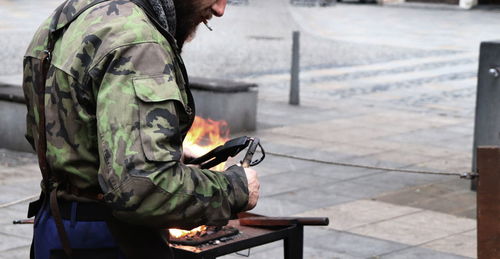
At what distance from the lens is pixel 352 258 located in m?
5.75

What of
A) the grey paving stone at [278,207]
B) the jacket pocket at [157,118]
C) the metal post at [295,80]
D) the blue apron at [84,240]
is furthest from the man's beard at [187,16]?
the metal post at [295,80]

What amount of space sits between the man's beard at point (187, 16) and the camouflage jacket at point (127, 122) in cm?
14

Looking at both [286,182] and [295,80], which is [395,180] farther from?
[295,80]

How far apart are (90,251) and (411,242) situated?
3895 millimetres

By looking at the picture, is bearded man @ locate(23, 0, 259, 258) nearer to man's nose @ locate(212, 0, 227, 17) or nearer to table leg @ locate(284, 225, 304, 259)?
man's nose @ locate(212, 0, 227, 17)

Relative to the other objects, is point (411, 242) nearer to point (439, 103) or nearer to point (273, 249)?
point (273, 249)

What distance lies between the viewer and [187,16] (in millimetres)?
2533

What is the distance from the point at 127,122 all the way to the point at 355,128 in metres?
8.43

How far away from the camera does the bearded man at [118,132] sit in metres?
2.28

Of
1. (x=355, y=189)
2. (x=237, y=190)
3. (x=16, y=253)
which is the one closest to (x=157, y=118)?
(x=237, y=190)

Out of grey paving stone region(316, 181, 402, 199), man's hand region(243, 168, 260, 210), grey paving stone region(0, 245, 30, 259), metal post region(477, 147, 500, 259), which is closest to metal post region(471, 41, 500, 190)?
grey paving stone region(316, 181, 402, 199)

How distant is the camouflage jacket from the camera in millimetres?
2275

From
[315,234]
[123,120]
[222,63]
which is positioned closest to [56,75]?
[123,120]

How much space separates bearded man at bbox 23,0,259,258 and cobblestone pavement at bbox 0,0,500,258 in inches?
127
